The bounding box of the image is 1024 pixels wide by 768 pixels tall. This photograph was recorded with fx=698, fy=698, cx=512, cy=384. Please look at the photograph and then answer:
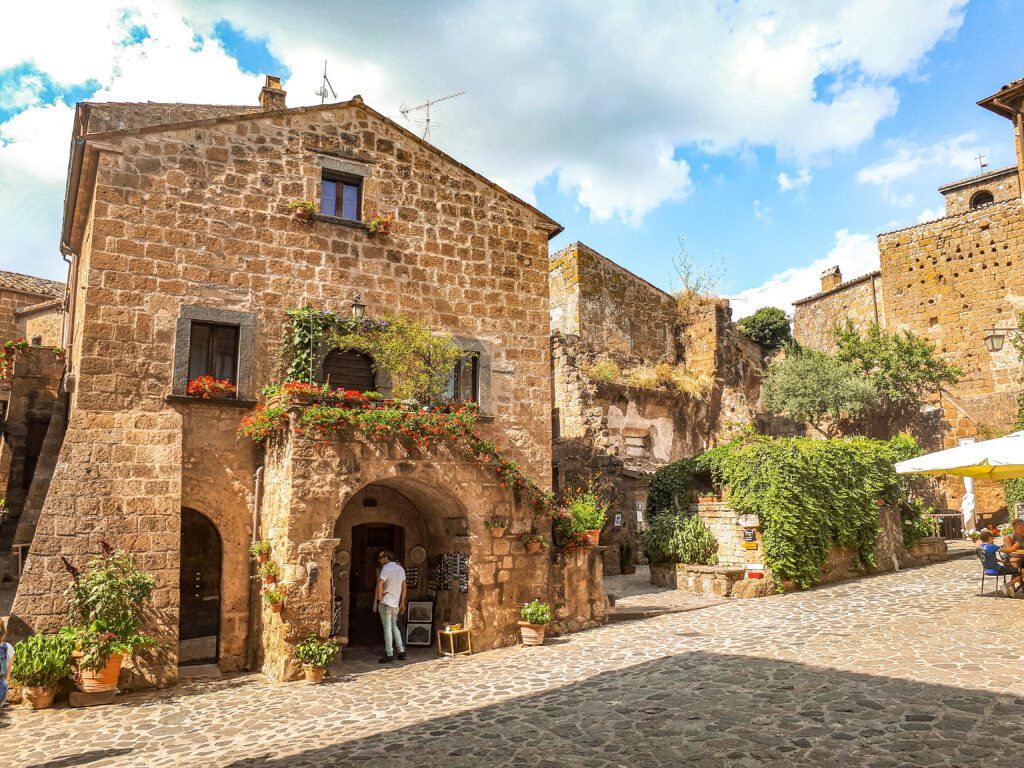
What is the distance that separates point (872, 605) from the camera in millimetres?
11906

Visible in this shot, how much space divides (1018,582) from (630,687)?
8107 millimetres

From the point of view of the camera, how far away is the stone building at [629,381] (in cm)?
1955

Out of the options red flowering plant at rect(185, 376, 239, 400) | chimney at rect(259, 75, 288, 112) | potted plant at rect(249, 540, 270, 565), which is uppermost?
chimney at rect(259, 75, 288, 112)

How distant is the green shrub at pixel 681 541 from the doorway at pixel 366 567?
6514mm

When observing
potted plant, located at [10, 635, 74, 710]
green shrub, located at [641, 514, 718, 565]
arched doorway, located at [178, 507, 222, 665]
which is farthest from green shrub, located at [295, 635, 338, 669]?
green shrub, located at [641, 514, 718, 565]

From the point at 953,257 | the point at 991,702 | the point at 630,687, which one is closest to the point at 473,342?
the point at 630,687

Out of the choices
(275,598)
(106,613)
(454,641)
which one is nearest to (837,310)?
(454,641)

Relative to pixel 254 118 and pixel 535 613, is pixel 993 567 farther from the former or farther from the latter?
pixel 254 118

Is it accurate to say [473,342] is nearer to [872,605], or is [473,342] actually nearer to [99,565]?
[99,565]

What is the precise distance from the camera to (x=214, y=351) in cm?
1105

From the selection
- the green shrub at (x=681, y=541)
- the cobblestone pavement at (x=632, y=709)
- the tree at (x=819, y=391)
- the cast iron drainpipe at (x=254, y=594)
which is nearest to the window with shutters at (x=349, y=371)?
the cast iron drainpipe at (x=254, y=594)

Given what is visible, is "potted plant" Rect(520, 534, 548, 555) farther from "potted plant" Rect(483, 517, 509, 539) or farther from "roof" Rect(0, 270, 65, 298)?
"roof" Rect(0, 270, 65, 298)

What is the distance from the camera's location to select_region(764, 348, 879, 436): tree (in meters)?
25.4

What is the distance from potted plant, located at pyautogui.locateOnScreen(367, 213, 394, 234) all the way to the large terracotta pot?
7.56 metres
